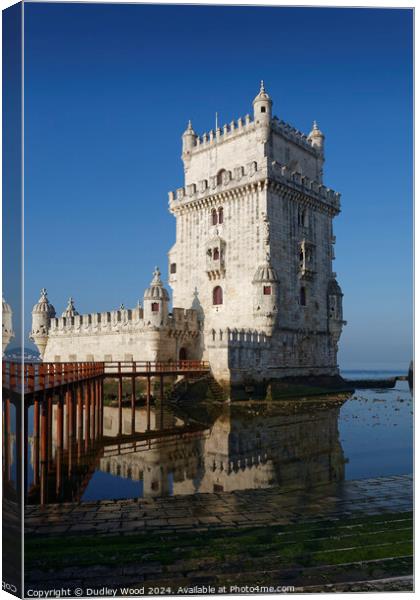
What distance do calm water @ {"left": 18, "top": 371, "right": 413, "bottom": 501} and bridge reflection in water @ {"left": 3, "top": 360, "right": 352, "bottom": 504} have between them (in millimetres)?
34

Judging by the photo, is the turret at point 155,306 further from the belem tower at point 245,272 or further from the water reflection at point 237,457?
the water reflection at point 237,457

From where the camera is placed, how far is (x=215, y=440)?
20844 millimetres

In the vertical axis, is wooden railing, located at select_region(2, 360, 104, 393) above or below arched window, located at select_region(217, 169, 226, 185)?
below

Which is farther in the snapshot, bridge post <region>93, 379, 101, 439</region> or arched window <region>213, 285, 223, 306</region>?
arched window <region>213, 285, 223, 306</region>

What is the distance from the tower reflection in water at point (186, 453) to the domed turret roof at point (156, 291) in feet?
27.5

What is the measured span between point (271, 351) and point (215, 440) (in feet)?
42.5

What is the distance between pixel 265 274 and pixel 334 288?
31.1ft

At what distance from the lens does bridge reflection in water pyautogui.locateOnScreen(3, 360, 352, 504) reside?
46.7 feet

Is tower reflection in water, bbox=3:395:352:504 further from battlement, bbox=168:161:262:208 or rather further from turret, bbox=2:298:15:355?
battlement, bbox=168:161:262:208

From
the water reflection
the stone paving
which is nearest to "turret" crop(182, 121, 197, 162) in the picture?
the water reflection

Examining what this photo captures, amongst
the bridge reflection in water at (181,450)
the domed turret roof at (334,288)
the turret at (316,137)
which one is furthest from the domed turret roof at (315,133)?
the bridge reflection in water at (181,450)

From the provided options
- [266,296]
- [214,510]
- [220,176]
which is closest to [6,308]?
[214,510]

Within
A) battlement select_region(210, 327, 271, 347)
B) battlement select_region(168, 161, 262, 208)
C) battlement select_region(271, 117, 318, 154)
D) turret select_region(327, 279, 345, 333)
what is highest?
battlement select_region(271, 117, 318, 154)

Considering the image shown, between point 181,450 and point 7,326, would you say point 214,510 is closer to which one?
point 7,326
